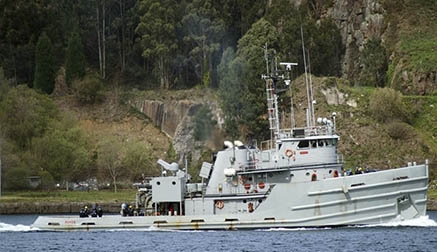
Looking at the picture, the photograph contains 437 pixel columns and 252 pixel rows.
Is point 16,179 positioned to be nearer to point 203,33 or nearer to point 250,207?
point 203,33

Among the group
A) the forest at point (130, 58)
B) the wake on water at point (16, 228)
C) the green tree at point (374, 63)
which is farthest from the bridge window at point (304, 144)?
the green tree at point (374, 63)

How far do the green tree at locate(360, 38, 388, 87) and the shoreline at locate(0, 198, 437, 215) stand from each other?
3570 cm

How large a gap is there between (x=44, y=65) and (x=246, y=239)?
66.8 meters

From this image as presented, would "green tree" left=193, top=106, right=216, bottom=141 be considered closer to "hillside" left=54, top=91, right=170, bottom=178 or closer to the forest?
the forest

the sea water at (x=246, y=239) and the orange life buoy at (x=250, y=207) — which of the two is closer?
the sea water at (x=246, y=239)

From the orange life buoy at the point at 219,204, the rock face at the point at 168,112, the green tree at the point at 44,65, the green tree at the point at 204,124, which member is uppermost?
the green tree at the point at 44,65

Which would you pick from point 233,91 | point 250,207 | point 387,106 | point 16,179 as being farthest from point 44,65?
point 250,207

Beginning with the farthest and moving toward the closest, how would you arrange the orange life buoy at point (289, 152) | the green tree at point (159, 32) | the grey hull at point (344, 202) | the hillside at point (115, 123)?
the green tree at point (159, 32)
the hillside at point (115, 123)
the orange life buoy at point (289, 152)
the grey hull at point (344, 202)

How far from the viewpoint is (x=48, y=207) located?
335 ft

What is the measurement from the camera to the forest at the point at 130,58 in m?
111

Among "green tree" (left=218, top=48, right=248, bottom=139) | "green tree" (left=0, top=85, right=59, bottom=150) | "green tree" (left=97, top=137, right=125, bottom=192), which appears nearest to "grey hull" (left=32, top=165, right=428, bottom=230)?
"green tree" (left=218, top=48, right=248, bottom=139)

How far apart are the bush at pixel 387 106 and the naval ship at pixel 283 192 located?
38.5 m

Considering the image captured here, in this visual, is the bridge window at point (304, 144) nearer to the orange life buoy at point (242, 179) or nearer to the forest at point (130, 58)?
the orange life buoy at point (242, 179)

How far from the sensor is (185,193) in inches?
2926
